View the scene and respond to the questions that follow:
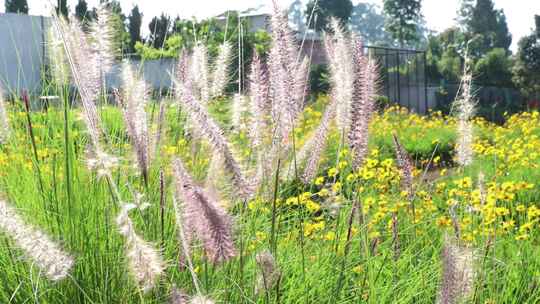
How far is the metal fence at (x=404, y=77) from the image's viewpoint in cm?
2239

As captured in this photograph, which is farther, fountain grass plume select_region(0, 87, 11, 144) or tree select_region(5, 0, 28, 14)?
tree select_region(5, 0, 28, 14)

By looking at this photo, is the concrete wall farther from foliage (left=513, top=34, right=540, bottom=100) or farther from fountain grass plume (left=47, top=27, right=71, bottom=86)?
foliage (left=513, top=34, right=540, bottom=100)

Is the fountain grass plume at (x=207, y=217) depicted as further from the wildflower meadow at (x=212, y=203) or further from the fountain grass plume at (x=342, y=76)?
the fountain grass plume at (x=342, y=76)

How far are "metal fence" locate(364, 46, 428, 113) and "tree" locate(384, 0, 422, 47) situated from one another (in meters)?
22.8

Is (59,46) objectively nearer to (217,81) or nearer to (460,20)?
(217,81)

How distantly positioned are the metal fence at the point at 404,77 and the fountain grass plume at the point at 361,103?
64.4ft

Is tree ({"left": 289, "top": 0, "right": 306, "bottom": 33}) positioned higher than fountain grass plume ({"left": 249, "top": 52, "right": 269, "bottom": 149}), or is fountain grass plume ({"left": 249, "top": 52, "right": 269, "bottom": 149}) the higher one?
tree ({"left": 289, "top": 0, "right": 306, "bottom": 33})

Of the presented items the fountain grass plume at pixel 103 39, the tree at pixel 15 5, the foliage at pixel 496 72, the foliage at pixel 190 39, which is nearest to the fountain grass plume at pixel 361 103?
the foliage at pixel 190 39

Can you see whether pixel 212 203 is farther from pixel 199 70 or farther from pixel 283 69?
pixel 199 70

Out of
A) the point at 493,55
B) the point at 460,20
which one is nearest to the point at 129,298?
the point at 493,55

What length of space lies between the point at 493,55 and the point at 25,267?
3567cm

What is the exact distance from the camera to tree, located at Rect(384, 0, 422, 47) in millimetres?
49125

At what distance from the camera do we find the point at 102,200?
236 centimetres

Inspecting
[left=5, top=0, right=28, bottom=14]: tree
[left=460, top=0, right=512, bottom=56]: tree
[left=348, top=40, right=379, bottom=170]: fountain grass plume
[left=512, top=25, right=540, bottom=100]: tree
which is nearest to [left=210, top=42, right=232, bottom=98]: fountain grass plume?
[left=348, top=40, right=379, bottom=170]: fountain grass plume
